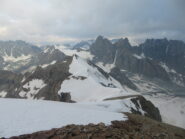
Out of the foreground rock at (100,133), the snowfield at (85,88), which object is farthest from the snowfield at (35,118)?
the snowfield at (85,88)

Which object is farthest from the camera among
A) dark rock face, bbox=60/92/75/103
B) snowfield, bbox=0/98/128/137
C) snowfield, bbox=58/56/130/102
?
dark rock face, bbox=60/92/75/103

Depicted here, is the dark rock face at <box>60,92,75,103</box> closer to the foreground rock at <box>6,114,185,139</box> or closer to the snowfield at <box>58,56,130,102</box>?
the snowfield at <box>58,56,130,102</box>

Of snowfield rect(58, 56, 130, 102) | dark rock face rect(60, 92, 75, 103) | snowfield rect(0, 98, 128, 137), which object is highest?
snowfield rect(0, 98, 128, 137)

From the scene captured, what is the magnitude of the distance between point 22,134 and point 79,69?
17231 centimetres

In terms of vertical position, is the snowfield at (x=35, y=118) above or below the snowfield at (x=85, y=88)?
above

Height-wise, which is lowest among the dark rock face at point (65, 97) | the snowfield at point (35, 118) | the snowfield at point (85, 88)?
the dark rock face at point (65, 97)

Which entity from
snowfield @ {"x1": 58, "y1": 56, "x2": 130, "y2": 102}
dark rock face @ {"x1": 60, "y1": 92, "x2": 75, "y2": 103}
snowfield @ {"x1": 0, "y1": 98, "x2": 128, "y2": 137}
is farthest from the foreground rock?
dark rock face @ {"x1": 60, "y1": 92, "x2": 75, "y2": 103}

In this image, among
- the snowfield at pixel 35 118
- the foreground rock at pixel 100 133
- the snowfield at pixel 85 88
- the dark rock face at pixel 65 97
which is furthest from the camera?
the dark rock face at pixel 65 97

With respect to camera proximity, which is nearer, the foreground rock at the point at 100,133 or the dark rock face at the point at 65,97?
the foreground rock at the point at 100,133

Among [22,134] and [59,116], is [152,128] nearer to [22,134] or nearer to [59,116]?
[59,116]

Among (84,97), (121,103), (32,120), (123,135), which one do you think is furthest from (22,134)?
(84,97)

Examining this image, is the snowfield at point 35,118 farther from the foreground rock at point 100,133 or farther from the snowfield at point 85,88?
the snowfield at point 85,88

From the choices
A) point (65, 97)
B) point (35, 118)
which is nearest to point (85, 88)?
point (65, 97)

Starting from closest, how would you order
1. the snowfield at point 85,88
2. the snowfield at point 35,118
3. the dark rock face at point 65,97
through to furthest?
1. the snowfield at point 35,118
2. the snowfield at point 85,88
3. the dark rock face at point 65,97
